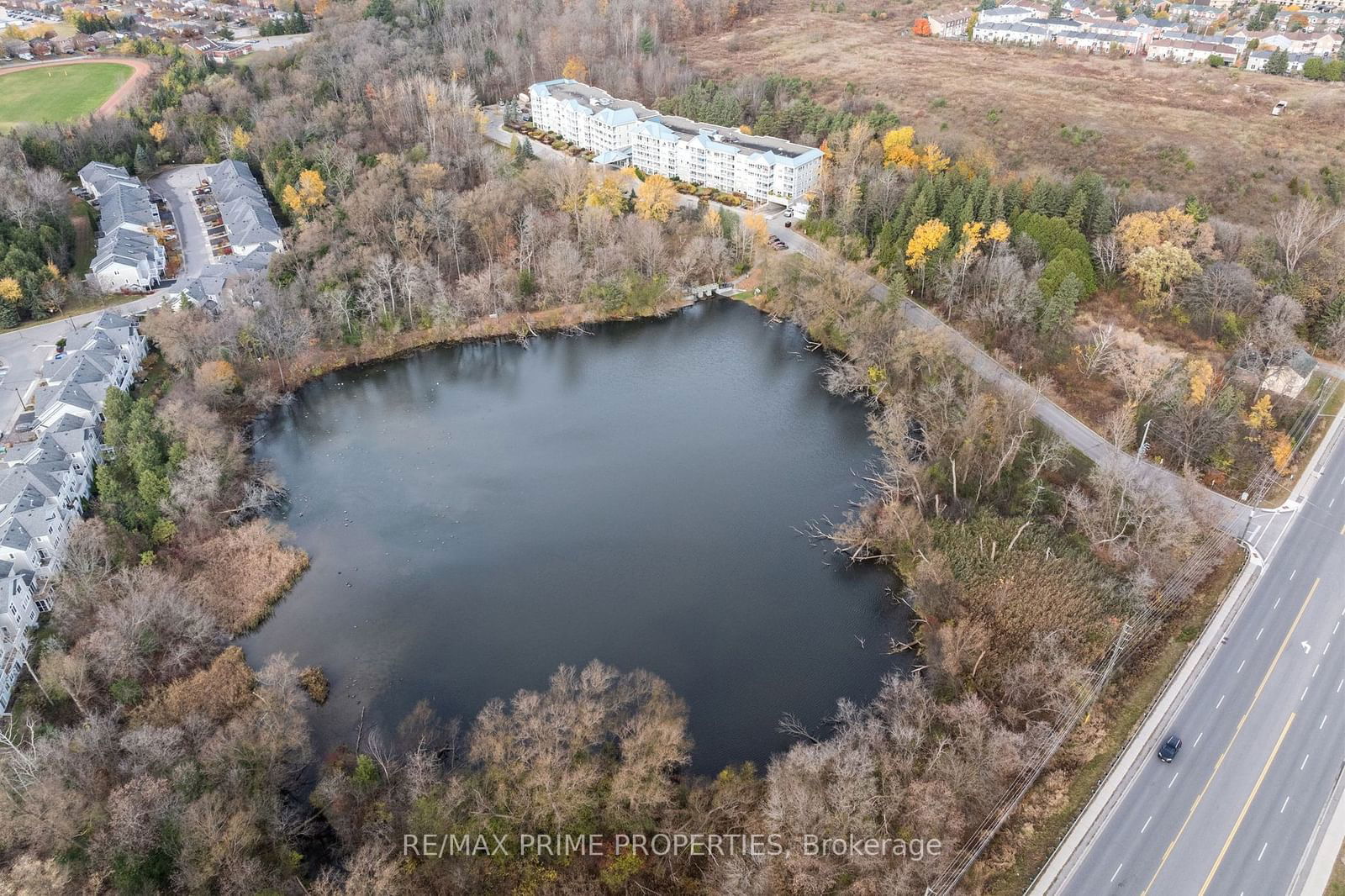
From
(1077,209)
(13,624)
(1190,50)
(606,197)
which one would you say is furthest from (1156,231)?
(13,624)

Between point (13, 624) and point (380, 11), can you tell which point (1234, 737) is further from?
point (380, 11)

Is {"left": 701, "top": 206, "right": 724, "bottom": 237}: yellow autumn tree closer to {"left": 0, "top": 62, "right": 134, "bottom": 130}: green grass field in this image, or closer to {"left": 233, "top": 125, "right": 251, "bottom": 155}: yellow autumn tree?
{"left": 233, "top": 125, "right": 251, "bottom": 155}: yellow autumn tree

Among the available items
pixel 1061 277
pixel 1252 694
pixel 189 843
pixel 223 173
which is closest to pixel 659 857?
pixel 189 843

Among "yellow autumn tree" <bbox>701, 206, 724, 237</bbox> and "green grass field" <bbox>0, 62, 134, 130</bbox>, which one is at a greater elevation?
"green grass field" <bbox>0, 62, 134, 130</bbox>

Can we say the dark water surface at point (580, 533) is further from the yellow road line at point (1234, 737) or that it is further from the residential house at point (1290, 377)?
the residential house at point (1290, 377)

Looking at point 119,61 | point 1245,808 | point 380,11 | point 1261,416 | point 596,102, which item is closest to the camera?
point 1245,808

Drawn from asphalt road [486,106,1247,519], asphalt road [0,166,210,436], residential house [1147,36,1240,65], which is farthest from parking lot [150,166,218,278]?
residential house [1147,36,1240,65]

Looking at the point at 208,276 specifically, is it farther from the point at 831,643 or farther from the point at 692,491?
the point at 831,643
